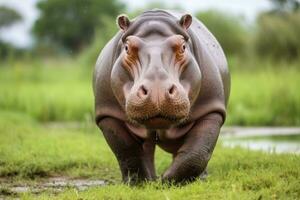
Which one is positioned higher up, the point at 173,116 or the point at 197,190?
the point at 173,116

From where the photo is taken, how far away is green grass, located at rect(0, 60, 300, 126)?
1373 cm

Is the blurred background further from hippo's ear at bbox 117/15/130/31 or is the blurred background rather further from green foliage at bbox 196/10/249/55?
hippo's ear at bbox 117/15/130/31

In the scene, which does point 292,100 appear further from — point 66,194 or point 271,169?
point 66,194

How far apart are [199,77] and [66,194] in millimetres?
1372

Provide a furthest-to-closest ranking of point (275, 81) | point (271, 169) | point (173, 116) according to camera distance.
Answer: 1. point (275, 81)
2. point (271, 169)
3. point (173, 116)

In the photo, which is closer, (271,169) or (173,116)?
(173,116)

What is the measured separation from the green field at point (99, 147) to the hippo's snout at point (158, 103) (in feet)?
1.74

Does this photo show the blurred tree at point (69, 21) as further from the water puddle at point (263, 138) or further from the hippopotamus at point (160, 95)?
the hippopotamus at point (160, 95)

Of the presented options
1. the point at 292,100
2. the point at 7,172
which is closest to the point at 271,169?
the point at 7,172

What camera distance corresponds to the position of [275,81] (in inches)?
587

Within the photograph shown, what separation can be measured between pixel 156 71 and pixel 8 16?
6070 cm

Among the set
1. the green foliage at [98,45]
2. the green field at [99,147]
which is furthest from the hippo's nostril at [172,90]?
the green foliage at [98,45]

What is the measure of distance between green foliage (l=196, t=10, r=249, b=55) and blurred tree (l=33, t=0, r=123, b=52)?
2419 centimetres

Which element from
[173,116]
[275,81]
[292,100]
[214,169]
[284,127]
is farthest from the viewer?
[275,81]
